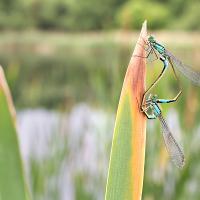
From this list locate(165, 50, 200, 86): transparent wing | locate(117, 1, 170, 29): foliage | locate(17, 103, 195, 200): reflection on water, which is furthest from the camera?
locate(117, 1, 170, 29): foliage

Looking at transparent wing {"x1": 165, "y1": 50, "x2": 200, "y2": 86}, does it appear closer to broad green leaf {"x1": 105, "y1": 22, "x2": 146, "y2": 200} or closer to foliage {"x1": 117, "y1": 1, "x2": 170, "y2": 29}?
broad green leaf {"x1": 105, "y1": 22, "x2": 146, "y2": 200}

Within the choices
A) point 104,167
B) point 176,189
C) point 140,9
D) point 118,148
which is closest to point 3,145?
point 118,148

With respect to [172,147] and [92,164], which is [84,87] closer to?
[92,164]

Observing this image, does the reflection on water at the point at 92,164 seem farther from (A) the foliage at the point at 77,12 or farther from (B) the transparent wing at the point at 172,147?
(A) the foliage at the point at 77,12

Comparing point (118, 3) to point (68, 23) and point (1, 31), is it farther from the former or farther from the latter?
point (1, 31)

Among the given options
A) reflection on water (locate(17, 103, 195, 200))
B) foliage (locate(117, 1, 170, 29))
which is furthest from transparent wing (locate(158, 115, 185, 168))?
foliage (locate(117, 1, 170, 29))
